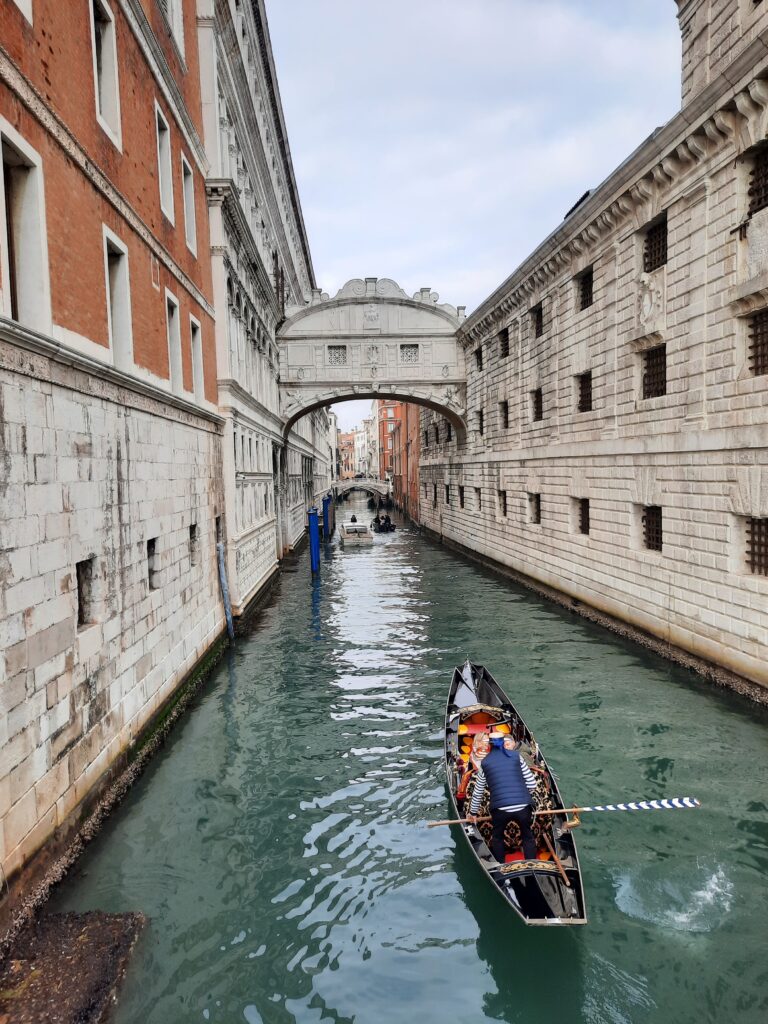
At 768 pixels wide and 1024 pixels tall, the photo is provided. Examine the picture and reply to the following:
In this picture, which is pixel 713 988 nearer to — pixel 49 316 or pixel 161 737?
pixel 161 737

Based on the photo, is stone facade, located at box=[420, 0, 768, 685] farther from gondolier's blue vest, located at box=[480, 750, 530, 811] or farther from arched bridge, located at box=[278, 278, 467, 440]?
arched bridge, located at box=[278, 278, 467, 440]

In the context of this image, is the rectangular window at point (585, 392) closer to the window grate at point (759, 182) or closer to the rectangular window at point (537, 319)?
the rectangular window at point (537, 319)

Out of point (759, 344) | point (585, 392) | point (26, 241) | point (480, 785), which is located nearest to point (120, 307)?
point (26, 241)

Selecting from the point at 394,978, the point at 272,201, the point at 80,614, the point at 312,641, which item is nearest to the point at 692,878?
the point at 394,978

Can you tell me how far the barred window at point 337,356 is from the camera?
83.1 feet

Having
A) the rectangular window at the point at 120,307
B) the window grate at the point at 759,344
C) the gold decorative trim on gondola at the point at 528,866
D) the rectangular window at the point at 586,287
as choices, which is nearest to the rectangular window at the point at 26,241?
the rectangular window at the point at 120,307

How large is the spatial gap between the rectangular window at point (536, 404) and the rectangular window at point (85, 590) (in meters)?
14.3

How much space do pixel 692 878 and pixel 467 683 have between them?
3.82m

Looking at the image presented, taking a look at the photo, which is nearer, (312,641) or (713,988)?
(713,988)

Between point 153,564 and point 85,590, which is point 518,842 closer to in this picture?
point 85,590

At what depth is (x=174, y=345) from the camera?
11180mm

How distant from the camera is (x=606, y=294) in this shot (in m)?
14.3

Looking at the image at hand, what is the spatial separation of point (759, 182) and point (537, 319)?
961cm

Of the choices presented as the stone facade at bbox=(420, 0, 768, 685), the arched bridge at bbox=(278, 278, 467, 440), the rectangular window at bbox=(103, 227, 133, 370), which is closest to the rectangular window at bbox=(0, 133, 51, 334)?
the rectangular window at bbox=(103, 227, 133, 370)
